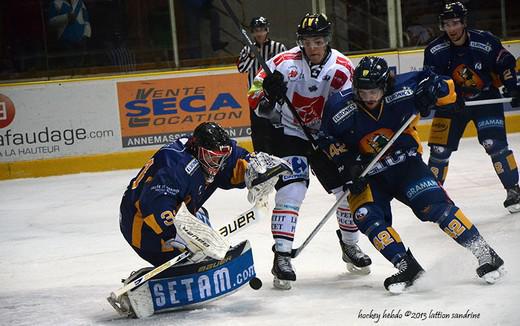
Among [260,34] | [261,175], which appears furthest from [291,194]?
[260,34]

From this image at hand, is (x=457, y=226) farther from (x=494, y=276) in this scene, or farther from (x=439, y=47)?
(x=439, y=47)

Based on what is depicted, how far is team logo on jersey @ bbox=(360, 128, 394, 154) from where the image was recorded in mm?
4016

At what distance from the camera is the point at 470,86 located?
547 centimetres

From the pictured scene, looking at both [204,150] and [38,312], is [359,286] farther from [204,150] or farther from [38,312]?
[38,312]

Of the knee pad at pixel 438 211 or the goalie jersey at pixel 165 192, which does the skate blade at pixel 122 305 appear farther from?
the knee pad at pixel 438 211

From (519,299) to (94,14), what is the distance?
20.1 ft

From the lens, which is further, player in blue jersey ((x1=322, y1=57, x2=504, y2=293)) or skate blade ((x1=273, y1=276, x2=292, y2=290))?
skate blade ((x1=273, y1=276, x2=292, y2=290))

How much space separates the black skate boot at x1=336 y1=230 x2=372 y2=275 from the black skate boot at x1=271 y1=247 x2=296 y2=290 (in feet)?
1.17

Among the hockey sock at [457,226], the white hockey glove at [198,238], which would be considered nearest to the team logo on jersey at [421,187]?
the hockey sock at [457,226]

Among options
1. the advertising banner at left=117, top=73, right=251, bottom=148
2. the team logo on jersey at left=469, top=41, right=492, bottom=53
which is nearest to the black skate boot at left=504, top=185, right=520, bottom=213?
the team logo on jersey at left=469, top=41, right=492, bottom=53

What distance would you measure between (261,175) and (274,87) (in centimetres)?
52

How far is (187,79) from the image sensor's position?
8.41m

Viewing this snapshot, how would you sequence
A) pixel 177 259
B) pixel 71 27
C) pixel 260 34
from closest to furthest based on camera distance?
pixel 177 259, pixel 260 34, pixel 71 27

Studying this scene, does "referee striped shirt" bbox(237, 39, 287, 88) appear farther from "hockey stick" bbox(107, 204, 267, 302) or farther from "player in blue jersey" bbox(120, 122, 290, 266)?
"hockey stick" bbox(107, 204, 267, 302)
